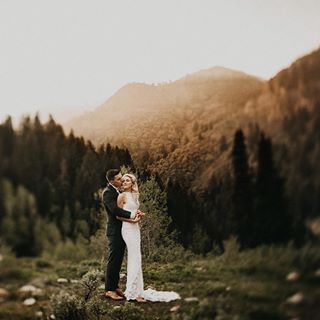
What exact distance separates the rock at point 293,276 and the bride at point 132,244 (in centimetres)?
156

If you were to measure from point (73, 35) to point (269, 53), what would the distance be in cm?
228

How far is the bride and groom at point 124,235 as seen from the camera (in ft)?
27.0

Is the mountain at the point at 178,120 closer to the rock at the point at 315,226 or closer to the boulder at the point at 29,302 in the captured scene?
the rock at the point at 315,226

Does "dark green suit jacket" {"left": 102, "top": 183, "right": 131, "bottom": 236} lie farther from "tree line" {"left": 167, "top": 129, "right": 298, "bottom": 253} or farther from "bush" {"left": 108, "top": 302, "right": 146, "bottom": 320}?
"bush" {"left": 108, "top": 302, "right": 146, "bottom": 320}

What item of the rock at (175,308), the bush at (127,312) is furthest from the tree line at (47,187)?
the rock at (175,308)

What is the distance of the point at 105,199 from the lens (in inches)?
329

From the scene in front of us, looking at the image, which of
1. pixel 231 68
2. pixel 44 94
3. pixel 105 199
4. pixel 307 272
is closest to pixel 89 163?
pixel 105 199

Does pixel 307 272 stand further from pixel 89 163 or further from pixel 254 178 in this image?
pixel 89 163

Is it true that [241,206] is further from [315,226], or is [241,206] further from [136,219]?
[136,219]

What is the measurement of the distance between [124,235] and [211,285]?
1182mm

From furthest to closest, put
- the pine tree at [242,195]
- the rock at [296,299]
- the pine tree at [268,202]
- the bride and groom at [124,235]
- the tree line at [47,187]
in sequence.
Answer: the tree line at [47,187] < the bride and groom at [124,235] < the pine tree at [242,195] < the pine tree at [268,202] < the rock at [296,299]

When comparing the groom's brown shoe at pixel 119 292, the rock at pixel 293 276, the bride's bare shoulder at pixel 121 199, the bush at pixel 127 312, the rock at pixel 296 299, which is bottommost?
the bush at pixel 127 312

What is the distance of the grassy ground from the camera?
710 cm

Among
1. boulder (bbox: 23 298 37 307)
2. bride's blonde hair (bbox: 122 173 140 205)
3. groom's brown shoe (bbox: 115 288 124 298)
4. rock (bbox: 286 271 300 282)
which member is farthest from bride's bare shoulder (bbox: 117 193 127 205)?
rock (bbox: 286 271 300 282)
